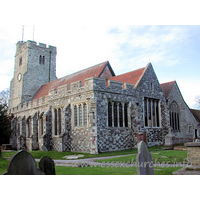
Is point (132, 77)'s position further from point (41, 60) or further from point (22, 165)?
point (41, 60)

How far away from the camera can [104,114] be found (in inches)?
652

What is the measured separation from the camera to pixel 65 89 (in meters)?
19.1

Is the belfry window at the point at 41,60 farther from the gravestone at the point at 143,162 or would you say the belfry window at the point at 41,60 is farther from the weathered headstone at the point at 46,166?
the gravestone at the point at 143,162

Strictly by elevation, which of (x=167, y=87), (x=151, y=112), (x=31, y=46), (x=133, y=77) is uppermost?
(x=31, y=46)

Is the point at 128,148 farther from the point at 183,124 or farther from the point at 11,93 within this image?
the point at 11,93

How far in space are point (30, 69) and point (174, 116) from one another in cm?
2184

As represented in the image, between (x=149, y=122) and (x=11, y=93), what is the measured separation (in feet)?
82.3

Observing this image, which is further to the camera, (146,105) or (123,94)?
(146,105)

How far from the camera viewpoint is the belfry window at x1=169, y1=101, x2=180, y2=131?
2299 cm

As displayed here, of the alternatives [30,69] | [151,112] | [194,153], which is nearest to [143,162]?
[194,153]

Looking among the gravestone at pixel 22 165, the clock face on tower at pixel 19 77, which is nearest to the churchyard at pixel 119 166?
the gravestone at pixel 22 165

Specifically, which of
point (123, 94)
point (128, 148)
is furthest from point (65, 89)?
point (128, 148)

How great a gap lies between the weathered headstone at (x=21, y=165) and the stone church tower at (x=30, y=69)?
2846cm

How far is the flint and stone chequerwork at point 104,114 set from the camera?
53.9 feet
